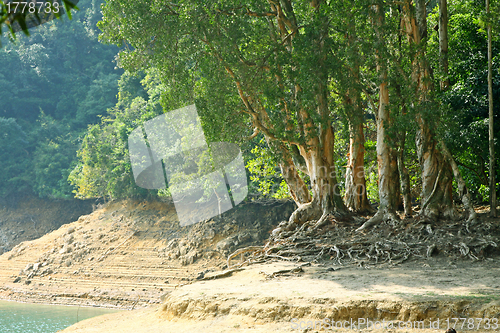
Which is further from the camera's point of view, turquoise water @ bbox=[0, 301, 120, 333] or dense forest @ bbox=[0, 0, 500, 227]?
turquoise water @ bbox=[0, 301, 120, 333]

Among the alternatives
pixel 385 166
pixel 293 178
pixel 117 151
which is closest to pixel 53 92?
pixel 117 151

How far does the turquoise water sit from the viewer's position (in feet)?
47.0

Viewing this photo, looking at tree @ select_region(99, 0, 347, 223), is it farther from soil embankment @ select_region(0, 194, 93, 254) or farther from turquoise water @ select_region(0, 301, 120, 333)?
soil embankment @ select_region(0, 194, 93, 254)

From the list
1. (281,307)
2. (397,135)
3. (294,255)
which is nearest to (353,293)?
(281,307)

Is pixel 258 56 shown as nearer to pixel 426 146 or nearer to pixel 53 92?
pixel 426 146

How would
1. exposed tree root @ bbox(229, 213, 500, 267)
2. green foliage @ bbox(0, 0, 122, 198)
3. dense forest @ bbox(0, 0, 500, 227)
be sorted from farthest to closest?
green foliage @ bbox(0, 0, 122, 198) < dense forest @ bbox(0, 0, 500, 227) < exposed tree root @ bbox(229, 213, 500, 267)

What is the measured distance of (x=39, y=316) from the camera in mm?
16406

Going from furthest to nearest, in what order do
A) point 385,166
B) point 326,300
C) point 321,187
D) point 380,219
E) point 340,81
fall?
point 321,187 < point 385,166 < point 380,219 < point 340,81 < point 326,300

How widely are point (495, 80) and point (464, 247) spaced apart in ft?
13.3

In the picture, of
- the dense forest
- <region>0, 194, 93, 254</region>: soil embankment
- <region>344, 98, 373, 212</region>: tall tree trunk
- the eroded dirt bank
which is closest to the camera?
the eroded dirt bank

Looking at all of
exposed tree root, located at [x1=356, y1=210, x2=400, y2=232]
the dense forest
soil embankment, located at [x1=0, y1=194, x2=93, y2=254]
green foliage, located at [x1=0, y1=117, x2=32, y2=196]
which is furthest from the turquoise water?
green foliage, located at [x1=0, y1=117, x2=32, y2=196]

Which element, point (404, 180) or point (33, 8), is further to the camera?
point (404, 180)

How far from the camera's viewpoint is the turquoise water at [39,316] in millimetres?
14320

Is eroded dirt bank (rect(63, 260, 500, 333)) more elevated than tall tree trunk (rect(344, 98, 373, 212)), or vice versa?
tall tree trunk (rect(344, 98, 373, 212))
